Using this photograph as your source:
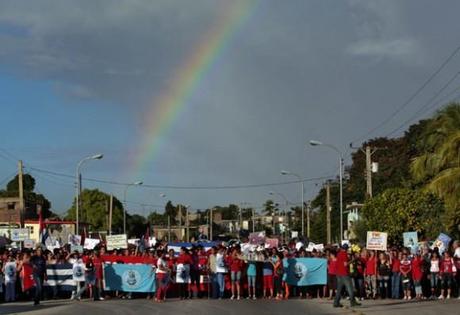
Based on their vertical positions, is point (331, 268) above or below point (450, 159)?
below

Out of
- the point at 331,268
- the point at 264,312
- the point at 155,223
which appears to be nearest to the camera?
the point at 264,312

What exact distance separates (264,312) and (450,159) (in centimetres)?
1840

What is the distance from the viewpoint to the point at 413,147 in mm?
79188

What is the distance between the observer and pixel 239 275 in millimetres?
25891

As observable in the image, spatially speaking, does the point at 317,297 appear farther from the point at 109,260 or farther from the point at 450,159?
the point at 450,159

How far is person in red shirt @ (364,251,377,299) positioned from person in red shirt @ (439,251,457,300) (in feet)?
7.02

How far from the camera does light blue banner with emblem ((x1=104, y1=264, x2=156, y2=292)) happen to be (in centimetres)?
2634

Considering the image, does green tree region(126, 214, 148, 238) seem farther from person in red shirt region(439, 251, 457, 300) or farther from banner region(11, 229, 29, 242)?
person in red shirt region(439, 251, 457, 300)

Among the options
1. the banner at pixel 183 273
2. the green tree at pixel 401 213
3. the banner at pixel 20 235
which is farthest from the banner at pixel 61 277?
the green tree at pixel 401 213

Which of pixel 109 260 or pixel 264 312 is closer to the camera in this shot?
pixel 264 312

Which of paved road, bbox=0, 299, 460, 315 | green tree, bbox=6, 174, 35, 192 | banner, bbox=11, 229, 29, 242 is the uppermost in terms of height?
green tree, bbox=6, 174, 35, 192

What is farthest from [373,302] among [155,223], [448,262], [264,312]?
[155,223]

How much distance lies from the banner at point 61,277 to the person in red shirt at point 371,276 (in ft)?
33.3

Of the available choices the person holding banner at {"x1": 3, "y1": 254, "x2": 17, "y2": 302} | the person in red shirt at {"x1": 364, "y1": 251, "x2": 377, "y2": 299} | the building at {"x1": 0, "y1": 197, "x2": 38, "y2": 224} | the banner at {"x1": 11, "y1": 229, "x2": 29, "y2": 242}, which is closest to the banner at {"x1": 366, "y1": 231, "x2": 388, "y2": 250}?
the person in red shirt at {"x1": 364, "y1": 251, "x2": 377, "y2": 299}
